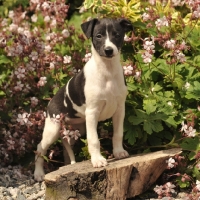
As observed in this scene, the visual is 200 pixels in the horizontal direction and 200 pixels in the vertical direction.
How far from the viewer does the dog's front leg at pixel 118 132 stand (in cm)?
509

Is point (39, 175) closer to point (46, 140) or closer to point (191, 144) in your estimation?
point (46, 140)

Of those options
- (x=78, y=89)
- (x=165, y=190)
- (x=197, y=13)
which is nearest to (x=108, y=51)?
(x=78, y=89)

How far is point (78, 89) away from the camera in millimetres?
5023

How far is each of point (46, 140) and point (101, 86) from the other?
3.43ft

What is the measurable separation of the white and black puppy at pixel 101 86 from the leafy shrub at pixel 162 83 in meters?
0.35

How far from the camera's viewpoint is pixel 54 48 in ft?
21.7

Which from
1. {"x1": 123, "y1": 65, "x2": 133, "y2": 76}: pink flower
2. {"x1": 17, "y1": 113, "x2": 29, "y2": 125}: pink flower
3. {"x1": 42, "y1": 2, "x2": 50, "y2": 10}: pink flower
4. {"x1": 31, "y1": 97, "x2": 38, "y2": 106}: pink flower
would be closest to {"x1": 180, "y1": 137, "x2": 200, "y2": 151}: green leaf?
{"x1": 123, "y1": 65, "x2": 133, "y2": 76}: pink flower

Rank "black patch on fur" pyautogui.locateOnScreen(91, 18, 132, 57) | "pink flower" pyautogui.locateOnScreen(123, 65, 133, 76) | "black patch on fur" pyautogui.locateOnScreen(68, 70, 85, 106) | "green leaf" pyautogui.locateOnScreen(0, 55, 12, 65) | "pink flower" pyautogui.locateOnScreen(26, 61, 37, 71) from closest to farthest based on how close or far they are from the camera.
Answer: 1. "black patch on fur" pyautogui.locateOnScreen(91, 18, 132, 57)
2. "black patch on fur" pyautogui.locateOnScreen(68, 70, 85, 106)
3. "pink flower" pyautogui.locateOnScreen(123, 65, 133, 76)
4. "pink flower" pyautogui.locateOnScreen(26, 61, 37, 71)
5. "green leaf" pyautogui.locateOnScreen(0, 55, 12, 65)

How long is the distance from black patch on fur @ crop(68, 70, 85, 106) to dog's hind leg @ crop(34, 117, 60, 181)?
36 cm

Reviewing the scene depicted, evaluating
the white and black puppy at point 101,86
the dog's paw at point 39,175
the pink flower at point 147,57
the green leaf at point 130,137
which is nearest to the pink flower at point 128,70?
the pink flower at point 147,57

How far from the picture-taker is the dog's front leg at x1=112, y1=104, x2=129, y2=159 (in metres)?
5.09

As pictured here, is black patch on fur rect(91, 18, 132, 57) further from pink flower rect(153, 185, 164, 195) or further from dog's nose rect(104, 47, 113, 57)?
pink flower rect(153, 185, 164, 195)

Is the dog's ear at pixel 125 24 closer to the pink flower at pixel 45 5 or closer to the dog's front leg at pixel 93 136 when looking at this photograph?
the dog's front leg at pixel 93 136

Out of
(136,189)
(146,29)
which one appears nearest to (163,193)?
(136,189)
